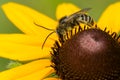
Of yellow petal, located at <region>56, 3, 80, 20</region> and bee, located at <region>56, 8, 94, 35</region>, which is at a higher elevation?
yellow petal, located at <region>56, 3, 80, 20</region>

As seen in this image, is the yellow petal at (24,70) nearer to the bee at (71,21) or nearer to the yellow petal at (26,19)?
the bee at (71,21)

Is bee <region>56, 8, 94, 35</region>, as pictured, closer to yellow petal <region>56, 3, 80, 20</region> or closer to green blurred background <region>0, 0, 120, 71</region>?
yellow petal <region>56, 3, 80, 20</region>

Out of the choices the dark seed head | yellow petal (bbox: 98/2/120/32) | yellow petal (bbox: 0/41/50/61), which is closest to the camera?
the dark seed head

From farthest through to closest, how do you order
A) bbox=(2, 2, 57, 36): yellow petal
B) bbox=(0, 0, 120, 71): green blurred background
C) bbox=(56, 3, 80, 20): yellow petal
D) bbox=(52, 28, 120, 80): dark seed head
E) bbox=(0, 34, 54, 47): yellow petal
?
bbox=(0, 0, 120, 71): green blurred background → bbox=(56, 3, 80, 20): yellow petal → bbox=(2, 2, 57, 36): yellow petal → bbox=(0, 34, 54, 47): yellow petal → bbox=(52, 28, 120, 80): dark seed head

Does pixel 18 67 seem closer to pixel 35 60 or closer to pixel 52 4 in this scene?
pixel 35 60

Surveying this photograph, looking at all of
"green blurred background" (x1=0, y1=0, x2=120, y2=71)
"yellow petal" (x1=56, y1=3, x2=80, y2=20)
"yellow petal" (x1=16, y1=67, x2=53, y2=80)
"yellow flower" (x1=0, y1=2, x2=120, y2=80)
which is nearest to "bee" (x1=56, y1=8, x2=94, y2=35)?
"yellow flower" (x1=0, y1=2, x2=120, y2=80)

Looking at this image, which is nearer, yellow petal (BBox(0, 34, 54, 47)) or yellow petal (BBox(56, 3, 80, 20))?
yellow petal (BBox(0, 34, 54, 47))
